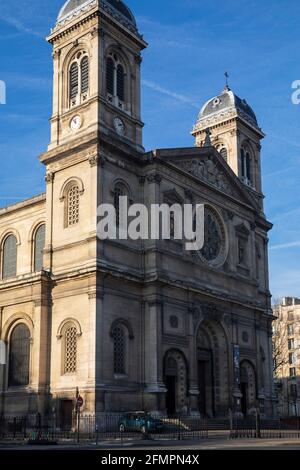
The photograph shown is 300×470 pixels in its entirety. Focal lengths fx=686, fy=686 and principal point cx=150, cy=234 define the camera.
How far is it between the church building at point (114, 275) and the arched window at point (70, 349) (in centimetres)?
9

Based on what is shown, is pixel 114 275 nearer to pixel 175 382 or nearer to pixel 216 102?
pixel 175 382

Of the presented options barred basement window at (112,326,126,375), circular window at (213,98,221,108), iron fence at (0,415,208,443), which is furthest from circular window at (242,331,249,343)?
circular window at (213,98,221,108)

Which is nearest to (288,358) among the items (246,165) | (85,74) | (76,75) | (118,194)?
(246,165)

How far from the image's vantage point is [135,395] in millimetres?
41594

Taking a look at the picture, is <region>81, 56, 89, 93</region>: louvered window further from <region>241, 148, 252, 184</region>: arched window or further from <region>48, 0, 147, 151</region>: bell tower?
<region>241, 148, 252, 184</region>: arched window

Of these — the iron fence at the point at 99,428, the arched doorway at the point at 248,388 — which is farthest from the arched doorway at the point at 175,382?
the arched doorway at the point at 248,388

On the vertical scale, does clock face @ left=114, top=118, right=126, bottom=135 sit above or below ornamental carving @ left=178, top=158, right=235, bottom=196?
above

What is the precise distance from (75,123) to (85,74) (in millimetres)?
3512

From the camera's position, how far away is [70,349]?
41.4 meters

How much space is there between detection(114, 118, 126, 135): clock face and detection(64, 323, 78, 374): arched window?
13370mm

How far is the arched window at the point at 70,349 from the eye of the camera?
134ft

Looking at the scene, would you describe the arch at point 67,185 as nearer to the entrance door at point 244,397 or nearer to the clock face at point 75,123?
the clock face at point 75,123

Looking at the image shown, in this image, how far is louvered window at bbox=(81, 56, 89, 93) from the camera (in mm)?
46013
